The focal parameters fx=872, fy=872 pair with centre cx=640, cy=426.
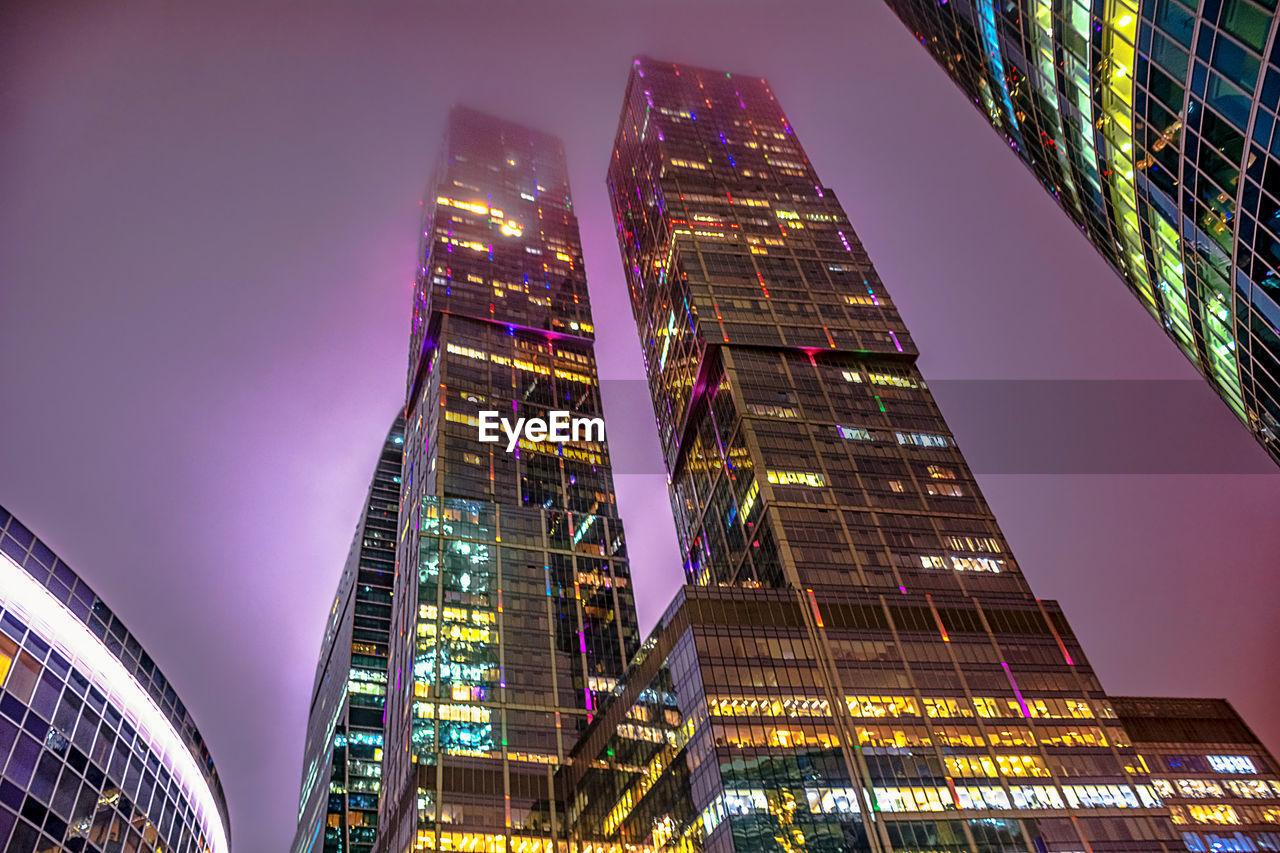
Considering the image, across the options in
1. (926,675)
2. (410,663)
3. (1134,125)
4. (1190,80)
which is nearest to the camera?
(1190,80)

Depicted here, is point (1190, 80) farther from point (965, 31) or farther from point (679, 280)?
point (679, 280)

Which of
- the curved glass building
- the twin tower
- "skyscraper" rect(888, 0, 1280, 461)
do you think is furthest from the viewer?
the twin tower

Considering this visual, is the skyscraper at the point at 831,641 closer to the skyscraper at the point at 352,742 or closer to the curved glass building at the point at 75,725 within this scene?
the curved glass building at the point at 75,725

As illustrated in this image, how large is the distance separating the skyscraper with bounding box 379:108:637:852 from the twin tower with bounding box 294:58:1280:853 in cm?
50

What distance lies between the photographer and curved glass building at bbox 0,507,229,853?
114ft

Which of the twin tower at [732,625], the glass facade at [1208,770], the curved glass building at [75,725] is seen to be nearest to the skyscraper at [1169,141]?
the twin tower at [732,625]

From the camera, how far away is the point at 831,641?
338ft

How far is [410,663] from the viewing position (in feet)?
429

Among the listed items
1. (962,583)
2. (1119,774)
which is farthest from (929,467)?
(1119,774)

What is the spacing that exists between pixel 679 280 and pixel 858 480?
57972 mm

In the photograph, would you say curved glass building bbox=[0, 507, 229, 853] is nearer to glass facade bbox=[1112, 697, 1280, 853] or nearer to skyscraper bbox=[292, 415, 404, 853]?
skyscraper bbox=[292, 415, 404, 853]

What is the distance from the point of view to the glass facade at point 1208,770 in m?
140

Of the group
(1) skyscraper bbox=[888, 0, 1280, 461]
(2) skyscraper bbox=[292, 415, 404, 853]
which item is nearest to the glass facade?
(1) skyscraper bbox=[888, 0, 1280, 461]

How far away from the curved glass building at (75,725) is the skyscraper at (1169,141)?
64.5 m
